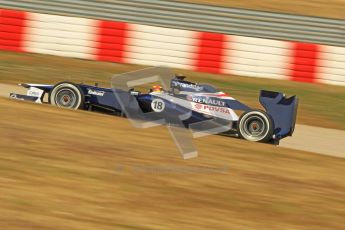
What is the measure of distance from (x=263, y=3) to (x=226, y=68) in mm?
4129

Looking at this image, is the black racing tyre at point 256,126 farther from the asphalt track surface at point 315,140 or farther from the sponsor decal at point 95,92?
the sponsor decal at point 95,92

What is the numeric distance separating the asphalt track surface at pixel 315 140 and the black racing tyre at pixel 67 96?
243cm

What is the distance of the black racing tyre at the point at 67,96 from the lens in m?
10.1

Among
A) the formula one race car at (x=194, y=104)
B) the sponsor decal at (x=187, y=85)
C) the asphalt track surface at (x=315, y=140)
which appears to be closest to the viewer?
the formula one race car at (x=194, y=104)

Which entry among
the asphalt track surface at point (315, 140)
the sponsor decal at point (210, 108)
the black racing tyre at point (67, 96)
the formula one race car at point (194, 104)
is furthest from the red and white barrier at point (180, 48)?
the black racing tyre at point (67, 96)

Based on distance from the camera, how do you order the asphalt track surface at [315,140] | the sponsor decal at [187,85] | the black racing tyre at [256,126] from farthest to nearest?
the sponsor decal at [187,85] < the asphalt track surface at [315,140] < the black racing tyre at [256,126]

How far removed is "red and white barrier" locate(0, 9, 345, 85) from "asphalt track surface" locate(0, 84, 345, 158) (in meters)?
2.71

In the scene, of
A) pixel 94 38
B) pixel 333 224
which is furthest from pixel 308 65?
pixel 333 224

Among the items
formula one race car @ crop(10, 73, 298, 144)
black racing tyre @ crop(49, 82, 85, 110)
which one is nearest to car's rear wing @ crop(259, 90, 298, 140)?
formula one race car @ crop(10, 73, 298, 144)

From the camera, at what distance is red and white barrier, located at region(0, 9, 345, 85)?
14.9 meters

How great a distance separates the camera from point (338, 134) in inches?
471

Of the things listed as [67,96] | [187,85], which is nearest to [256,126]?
[187,85]

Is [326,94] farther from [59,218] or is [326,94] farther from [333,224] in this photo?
[59,218]

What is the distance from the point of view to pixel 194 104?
10.2 meters
